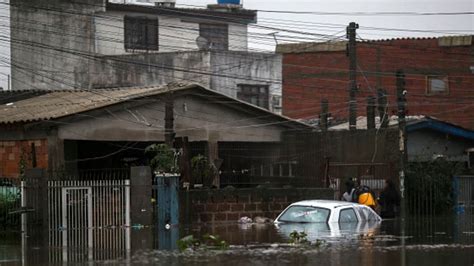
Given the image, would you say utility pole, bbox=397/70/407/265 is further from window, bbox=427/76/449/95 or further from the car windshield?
window, bbox=427/76/449/95

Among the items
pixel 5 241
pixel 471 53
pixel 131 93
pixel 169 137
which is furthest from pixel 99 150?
pixel 471 53

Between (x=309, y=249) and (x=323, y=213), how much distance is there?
4.89 metres

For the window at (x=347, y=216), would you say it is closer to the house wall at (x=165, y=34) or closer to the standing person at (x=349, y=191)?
the standing person at (x=349, y=191)

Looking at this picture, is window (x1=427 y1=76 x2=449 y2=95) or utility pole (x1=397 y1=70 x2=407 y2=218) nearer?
utility pole (x1=397 y1=70 x2=407 y2=218)

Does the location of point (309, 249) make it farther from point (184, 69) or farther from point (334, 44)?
point (334, 44)

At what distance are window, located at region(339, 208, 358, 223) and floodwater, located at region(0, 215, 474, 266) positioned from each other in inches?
7.1

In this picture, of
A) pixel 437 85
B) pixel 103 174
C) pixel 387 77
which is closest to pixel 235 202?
pixel 103 174

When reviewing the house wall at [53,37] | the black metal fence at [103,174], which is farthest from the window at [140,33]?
the black metal fence at [103,174]

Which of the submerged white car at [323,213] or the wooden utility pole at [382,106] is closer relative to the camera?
the submerged white car at [323,213]

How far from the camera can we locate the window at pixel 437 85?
5372 centimetres

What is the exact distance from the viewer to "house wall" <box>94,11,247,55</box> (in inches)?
1912

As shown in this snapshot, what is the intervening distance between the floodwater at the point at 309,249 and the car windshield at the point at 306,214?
0.91 ft

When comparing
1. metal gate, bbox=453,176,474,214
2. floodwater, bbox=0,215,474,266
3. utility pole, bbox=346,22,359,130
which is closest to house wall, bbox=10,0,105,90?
utility pole, bbox=346,22,359,130

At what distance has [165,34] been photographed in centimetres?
5056
